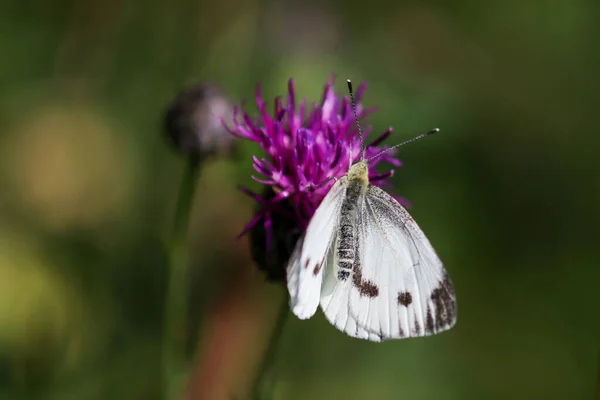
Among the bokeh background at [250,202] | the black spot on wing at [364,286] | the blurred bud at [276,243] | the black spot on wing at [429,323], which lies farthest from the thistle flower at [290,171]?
the bokeh background at [250,202]

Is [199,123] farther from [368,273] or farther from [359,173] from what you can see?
[368,273]

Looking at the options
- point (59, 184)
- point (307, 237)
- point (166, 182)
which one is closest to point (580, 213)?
point (166, 182)

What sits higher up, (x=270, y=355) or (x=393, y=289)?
(x=393, y=289)

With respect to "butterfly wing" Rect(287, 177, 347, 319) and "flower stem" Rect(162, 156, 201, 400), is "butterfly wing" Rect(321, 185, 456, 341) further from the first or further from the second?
"flower stem" Rect(162, 156, 201, 400)

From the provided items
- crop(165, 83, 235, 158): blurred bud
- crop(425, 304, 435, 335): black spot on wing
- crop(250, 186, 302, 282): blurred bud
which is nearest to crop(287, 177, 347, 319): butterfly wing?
crop(250, 186, 302, 282): blurred bud

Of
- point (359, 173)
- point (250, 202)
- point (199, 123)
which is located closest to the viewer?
point (359, 173)

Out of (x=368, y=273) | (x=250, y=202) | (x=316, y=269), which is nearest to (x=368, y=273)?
(x=368, y=273)

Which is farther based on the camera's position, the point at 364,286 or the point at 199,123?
the point at 199,123
